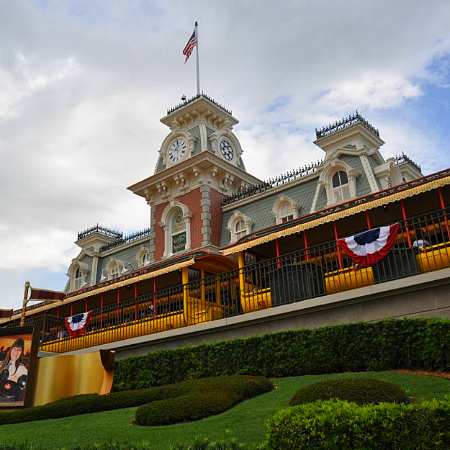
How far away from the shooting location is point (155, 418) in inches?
349

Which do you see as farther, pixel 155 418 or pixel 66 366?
pixel 66 366

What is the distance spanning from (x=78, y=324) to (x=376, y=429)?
15701mm

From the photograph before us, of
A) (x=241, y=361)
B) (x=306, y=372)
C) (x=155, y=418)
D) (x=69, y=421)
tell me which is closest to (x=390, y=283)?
(x=306, y=372)

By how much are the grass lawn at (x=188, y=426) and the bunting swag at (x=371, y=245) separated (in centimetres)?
324

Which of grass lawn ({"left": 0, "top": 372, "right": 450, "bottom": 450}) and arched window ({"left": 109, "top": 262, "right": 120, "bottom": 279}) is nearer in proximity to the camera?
grass lawn ({"left": 0, "top": 372, "right": 450, "bottom": 450})

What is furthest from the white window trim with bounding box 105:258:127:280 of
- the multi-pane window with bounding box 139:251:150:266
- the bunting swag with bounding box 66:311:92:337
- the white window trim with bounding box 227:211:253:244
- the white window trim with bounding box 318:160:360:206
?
the white window trim with bounding box 318:160:360:206

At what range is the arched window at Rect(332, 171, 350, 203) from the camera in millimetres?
22109

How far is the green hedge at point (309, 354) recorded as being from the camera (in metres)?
9.93

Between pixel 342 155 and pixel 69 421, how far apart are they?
1670 centimetres

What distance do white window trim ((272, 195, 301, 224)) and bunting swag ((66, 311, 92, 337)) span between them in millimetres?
9946

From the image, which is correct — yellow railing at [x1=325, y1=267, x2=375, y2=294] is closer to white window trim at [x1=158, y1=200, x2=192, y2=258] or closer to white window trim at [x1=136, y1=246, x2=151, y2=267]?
white window trim at [x1=158, y1=200, x2=192, y2=258]

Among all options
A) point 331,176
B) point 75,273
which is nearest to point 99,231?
point 75,273

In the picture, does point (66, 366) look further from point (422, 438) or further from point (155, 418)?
point (422, 438)

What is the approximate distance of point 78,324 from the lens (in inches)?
753
